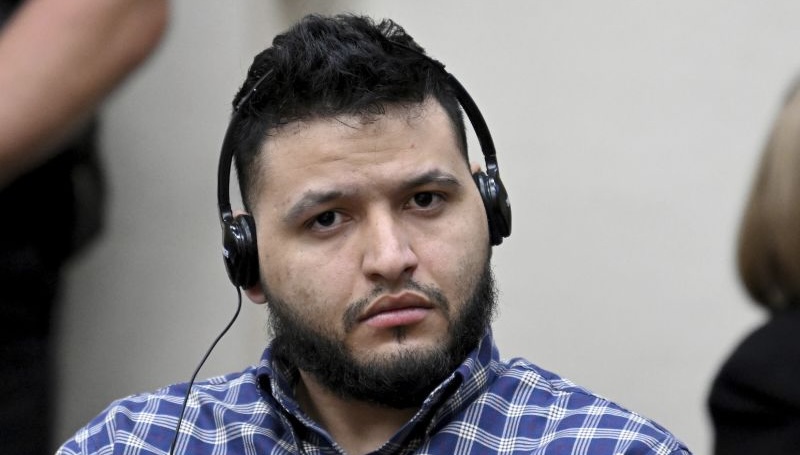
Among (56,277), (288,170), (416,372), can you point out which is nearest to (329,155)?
(288,170)

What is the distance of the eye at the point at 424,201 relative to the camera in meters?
1.64

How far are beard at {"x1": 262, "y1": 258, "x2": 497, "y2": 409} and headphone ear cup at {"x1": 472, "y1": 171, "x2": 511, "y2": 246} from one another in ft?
0.17

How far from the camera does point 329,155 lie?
165 centimetres

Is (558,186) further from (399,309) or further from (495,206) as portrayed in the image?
(399,309)

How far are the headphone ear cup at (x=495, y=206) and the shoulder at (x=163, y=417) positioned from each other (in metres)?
0.40

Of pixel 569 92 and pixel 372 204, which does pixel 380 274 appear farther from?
pixel 569 92

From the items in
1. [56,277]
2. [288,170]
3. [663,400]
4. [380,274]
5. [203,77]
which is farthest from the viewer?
[203,77]

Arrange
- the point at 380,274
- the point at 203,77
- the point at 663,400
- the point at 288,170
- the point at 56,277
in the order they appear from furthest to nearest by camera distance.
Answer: the point at 203,77 → the point at 663,400 → the point at 56,277 → the point at 288,170 → the point at 380,274

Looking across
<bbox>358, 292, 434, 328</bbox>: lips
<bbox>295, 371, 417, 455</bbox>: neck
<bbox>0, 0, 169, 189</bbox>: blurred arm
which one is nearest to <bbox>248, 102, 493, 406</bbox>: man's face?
<bbox>358, 292, 434, 328</bbox>: lips

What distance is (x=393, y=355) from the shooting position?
1.58 m

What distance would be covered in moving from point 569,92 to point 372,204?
75cm

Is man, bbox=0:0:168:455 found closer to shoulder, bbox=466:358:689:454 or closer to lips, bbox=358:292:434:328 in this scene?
lips, bbox=358:292:434:328

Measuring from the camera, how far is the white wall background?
2146 millimetres

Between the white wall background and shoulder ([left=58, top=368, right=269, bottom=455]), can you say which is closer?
shoulder ([left=58, top=368, right=269, bottom=455])
